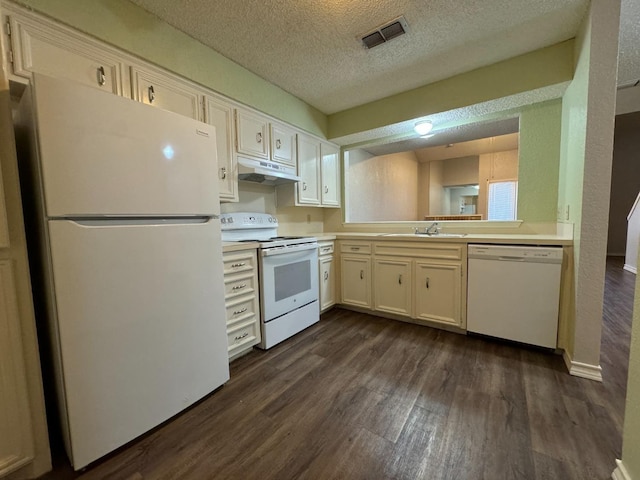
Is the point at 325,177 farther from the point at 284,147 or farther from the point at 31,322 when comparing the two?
the point at 31,322

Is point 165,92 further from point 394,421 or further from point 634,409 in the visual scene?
point 634,409

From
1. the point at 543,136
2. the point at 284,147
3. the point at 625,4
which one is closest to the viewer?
the point at 625,4

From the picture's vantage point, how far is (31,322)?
1.12m

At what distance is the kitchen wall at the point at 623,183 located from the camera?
6387mm

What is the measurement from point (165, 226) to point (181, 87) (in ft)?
3.94

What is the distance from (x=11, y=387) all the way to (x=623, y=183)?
10.5 metres

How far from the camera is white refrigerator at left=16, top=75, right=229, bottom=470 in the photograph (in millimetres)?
1062

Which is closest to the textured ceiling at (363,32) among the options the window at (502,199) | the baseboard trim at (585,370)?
the baseboard trim at (585,370)

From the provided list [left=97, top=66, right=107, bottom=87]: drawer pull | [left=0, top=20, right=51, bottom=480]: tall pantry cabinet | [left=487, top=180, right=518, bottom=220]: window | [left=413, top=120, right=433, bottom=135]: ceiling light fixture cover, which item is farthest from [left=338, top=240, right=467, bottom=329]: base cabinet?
[left=487, top=180, right=518, bottom=220]: window

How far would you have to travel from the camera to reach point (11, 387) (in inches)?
42.0

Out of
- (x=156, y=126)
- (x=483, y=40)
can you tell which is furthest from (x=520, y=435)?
(x=483, y=40)

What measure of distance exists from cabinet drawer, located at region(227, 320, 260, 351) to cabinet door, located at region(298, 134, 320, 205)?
57.0 inches

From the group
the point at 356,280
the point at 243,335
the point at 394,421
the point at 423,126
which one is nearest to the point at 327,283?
the point at 356,280

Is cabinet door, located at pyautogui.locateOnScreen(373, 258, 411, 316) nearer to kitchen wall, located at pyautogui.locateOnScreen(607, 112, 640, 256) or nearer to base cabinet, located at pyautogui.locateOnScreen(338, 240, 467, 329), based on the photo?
base cabinet, located at pyautogui.locateOnScreen(338, 240, 467, 329)
